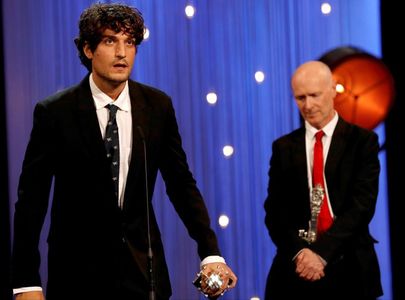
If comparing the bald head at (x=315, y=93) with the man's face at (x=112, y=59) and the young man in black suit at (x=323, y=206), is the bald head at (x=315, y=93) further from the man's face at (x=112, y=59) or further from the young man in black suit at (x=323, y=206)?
the man's face at (x=112, y=59)

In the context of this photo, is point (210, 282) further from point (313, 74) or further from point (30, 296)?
point (313, 74)

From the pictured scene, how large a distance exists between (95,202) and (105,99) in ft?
1.18

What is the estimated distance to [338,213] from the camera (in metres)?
3.71

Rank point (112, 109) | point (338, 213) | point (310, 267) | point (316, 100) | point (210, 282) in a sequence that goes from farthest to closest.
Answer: point (316, 100)
point (338, 213)
point (310, 267)
point (112, 109)
point (210, 282)

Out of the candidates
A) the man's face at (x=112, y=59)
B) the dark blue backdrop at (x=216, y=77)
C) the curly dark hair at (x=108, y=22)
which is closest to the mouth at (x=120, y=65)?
the man's face at (x=112, y=59)

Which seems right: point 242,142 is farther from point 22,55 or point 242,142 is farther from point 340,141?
point 22,55

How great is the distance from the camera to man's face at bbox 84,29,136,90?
2.67 metres

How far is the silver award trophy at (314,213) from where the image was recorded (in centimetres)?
371

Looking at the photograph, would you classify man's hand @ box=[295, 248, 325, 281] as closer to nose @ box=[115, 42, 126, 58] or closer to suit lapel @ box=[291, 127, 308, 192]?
suit lapel @ box=[291, 127, 308, 192]

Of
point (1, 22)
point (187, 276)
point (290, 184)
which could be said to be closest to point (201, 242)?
point (290, 184)

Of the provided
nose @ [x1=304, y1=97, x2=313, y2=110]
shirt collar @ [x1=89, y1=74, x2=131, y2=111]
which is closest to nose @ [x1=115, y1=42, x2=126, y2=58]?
shirt collar @ [x1=89, y1=74, x2=131, y2=111]

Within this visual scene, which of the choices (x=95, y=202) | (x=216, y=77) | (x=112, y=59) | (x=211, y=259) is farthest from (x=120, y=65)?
(x=216, y=77)

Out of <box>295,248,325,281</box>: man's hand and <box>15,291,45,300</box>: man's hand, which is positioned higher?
<box>15,291,45,300</box>: man's hand

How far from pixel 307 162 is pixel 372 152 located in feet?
1.00
